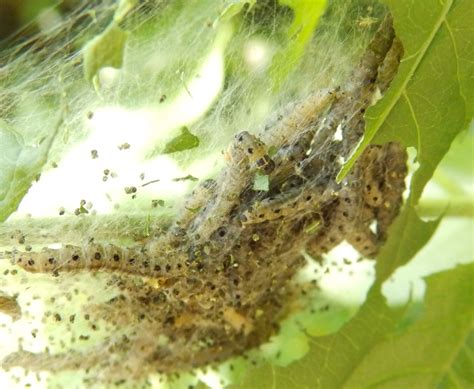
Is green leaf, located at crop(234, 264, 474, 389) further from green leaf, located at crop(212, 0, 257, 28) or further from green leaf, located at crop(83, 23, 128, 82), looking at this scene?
green leaf, located at crop(83, 23, 128, 82)

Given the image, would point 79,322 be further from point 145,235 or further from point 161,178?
point 161,178

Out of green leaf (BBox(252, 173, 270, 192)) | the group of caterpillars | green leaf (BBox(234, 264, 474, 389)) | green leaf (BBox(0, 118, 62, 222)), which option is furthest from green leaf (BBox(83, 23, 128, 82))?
green leaf (BBox(234, 264, 474, 389))

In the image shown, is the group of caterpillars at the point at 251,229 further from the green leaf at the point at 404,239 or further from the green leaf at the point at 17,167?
the green leaf at the point at 17,167

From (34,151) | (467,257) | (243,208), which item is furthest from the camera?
(467,257)

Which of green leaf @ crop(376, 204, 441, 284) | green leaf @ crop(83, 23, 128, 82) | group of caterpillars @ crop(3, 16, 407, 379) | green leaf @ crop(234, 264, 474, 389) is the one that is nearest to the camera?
green leaf @ crop(83, 23, 128, 82)

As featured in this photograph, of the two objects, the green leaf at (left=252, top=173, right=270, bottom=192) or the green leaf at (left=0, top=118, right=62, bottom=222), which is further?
the green leaf at (left=252, top=173, right=270, bottom=192)

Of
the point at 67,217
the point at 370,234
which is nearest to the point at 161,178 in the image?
the point at 67,217

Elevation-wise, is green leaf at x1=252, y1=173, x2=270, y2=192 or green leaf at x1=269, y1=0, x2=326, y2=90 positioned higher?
green leaf at x1=269, y1=0, x2=326, y2=90
